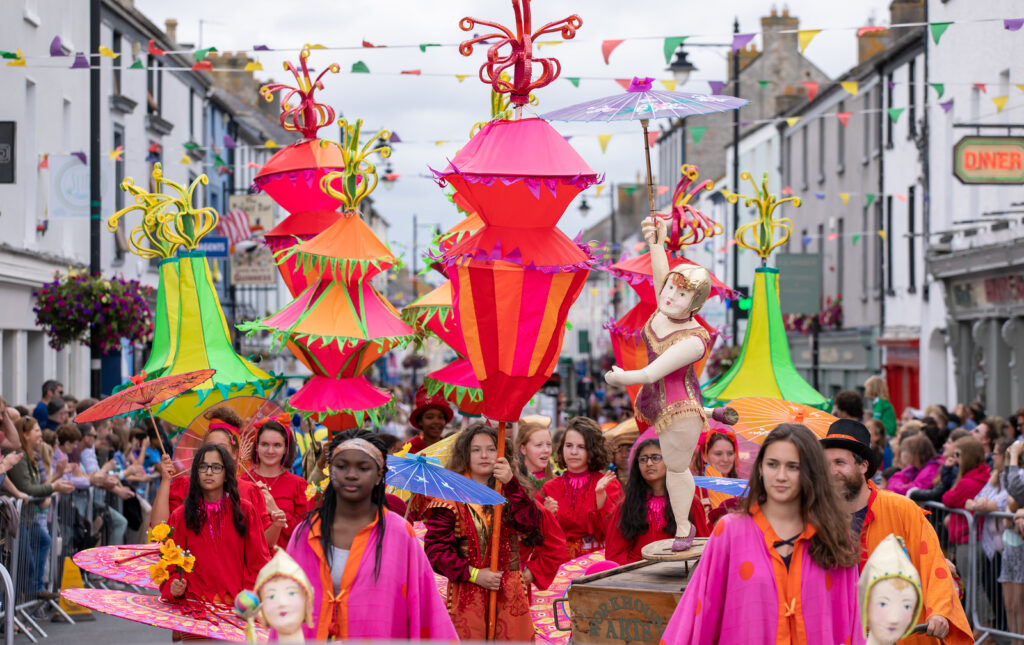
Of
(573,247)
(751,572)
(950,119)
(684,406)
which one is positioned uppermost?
(950,119)

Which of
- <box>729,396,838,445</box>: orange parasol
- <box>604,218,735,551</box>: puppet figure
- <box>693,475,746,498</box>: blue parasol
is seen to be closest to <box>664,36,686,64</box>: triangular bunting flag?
<box>729,396,838,445</box>: orange parasol

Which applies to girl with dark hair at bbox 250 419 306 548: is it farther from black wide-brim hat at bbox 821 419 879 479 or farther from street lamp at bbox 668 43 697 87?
street lamp at bbox 668 43 697 87

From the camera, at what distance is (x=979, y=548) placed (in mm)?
10656

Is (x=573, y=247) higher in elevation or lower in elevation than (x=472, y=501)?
higher

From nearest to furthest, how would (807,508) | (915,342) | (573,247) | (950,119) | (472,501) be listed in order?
(807,508)
(472,501)
(573,247)
(950,119)
(915,342)

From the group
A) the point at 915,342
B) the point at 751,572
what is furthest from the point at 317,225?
the point at 915,342

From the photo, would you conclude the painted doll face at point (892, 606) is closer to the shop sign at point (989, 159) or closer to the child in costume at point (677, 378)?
the child in costume at point (677, 378)

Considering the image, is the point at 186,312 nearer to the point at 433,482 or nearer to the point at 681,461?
the point at 433,482

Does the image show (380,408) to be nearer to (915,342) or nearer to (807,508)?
(807,508)

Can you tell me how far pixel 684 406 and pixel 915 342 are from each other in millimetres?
22787

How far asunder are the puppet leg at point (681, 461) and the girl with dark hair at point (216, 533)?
7.86 feet

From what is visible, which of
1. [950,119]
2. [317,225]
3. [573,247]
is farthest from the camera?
[950,119]

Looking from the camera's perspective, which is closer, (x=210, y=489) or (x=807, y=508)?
(x=807, y=508)

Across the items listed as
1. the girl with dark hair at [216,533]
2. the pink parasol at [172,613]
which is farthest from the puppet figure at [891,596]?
the girl with dark hair at [216,533]
